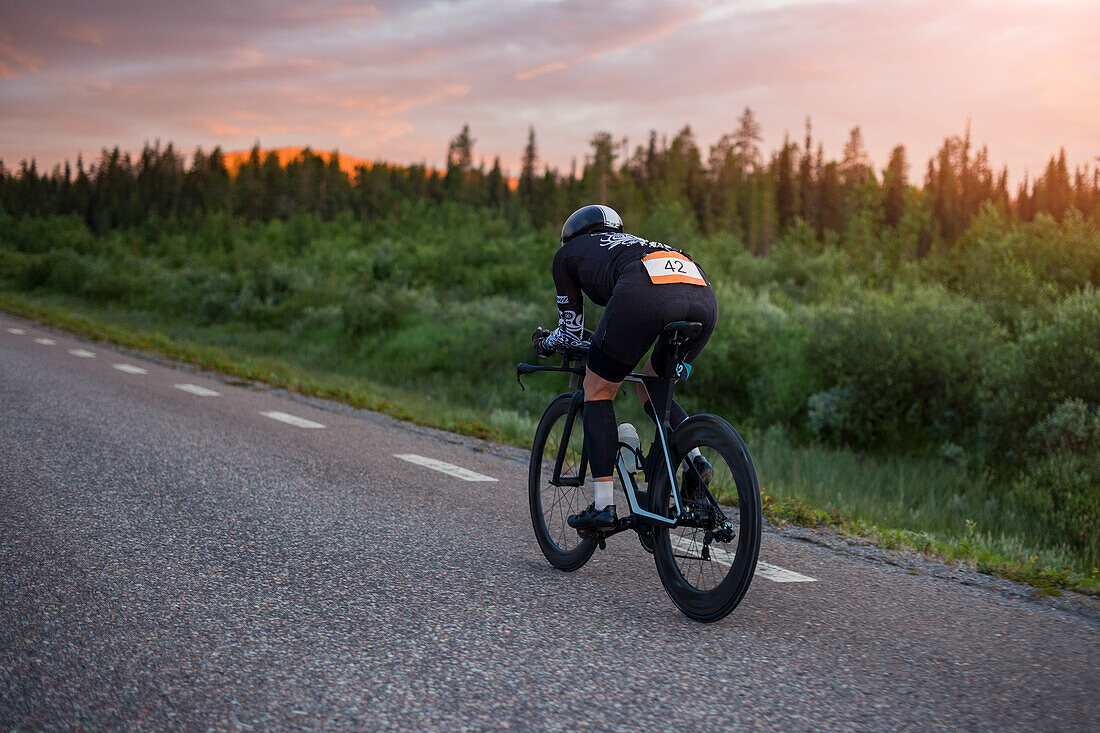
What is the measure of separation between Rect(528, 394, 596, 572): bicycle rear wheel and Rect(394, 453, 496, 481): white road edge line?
2174 millimetres

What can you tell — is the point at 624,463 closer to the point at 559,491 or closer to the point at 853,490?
the point at 559,491

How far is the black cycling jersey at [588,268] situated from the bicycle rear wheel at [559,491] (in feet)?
1.52

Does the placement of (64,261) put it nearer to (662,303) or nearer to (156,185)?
(662,303)

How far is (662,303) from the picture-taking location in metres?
3.75

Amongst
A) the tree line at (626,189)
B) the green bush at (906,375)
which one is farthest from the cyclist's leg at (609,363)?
the tree line at (626,189)

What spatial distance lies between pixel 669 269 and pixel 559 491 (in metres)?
1.52

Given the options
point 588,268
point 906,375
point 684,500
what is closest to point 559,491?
point 684,500

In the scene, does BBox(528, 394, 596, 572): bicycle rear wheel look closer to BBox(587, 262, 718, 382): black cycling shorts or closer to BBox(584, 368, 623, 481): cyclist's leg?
BBox(584, 368, 623, 481): cyclist's leg

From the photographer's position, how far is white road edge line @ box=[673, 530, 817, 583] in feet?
12.1

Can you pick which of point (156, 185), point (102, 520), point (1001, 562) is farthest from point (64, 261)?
point (156, 185)

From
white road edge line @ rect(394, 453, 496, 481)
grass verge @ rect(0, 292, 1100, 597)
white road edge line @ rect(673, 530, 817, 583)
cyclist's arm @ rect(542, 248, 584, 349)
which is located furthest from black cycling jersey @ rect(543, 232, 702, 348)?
white road edge line @ rect(394, 453, 496, 481)

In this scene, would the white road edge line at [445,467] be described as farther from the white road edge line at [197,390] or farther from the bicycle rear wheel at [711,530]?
the white road edge line at [197,390]

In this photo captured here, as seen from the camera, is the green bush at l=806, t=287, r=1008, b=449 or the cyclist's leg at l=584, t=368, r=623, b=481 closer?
the cyclist's leg at l=584, t=368, r=623, b=481

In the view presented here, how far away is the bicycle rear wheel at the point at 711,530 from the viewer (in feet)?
11.4
